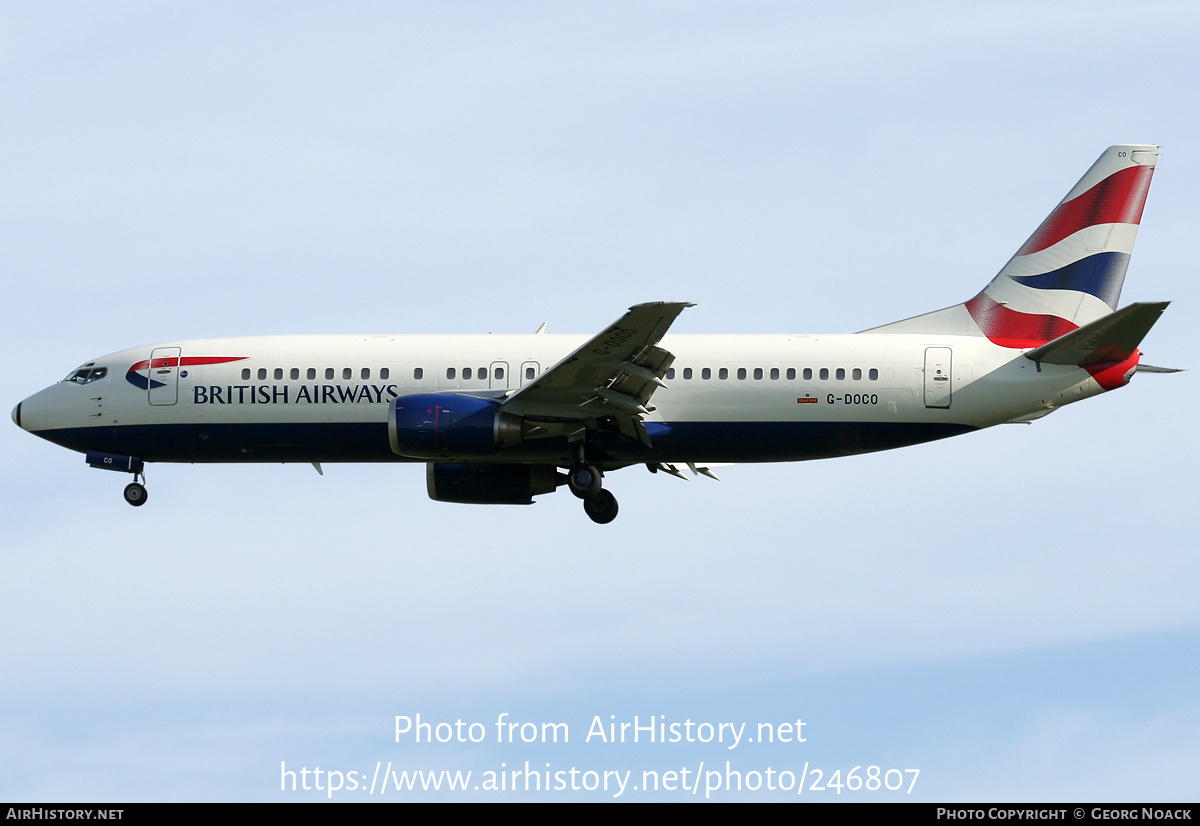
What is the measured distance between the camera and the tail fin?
3953 cm

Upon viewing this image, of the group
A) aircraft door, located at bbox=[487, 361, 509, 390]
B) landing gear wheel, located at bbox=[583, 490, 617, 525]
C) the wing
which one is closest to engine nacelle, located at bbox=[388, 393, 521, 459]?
the wing

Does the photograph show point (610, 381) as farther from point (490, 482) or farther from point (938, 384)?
point (938, 384)

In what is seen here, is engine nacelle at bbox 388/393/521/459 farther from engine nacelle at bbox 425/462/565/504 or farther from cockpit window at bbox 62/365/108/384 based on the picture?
cockpit window at bbox 62/365/108/384

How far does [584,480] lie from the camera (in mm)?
38688

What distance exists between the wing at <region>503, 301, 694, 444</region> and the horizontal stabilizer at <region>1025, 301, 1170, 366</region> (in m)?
8.64

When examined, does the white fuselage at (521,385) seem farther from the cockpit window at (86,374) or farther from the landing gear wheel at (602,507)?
the landing gear wheel at (602,507)

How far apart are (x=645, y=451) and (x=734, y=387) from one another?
256 cm

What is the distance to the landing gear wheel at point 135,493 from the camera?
40781 mm

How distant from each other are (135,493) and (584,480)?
11.3 metres

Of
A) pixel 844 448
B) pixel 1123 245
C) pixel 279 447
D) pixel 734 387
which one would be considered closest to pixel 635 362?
pixel 734 387

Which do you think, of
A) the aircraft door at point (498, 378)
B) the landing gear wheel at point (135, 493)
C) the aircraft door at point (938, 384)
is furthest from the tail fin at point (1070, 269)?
the landing gear wheel at point (135, 493)

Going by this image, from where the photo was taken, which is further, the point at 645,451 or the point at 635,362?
the point at 645,451
